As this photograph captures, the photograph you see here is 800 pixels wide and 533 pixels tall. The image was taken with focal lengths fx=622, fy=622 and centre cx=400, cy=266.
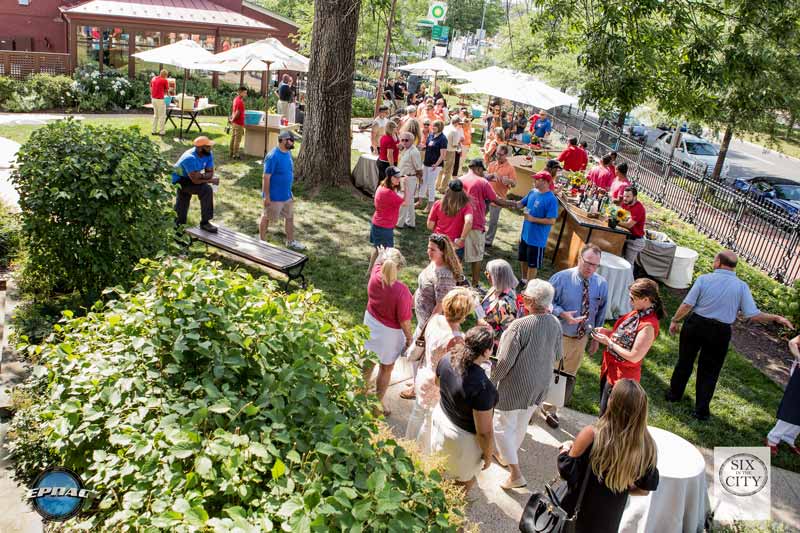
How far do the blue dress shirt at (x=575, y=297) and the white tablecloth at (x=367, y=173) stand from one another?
7083mm

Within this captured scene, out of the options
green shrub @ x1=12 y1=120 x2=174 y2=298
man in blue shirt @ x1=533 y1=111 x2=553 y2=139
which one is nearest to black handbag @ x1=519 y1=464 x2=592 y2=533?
green shrub @ x1=12 y1=120 x2=174 y2=298

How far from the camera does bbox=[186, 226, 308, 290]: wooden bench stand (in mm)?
7844

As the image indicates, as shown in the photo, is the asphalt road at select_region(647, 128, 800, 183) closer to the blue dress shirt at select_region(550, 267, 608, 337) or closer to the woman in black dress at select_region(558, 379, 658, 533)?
the blue dress shirt at select_region(550, 267, 608, 337)

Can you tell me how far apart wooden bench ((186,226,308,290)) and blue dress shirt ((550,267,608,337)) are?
338 centimetres

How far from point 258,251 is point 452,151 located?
717cm

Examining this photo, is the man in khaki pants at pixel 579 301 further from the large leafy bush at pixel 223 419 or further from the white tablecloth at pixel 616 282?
the large leafy bush at pixel 223 419

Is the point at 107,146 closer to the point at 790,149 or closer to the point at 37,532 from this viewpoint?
the point at 37,532

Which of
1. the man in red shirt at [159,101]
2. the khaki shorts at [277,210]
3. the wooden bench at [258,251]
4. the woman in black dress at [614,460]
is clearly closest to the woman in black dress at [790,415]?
the woman in black dress at [614,460]

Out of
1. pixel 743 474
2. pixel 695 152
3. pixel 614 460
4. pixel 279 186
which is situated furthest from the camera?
pixel 695 152

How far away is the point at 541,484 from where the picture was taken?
5410 mm

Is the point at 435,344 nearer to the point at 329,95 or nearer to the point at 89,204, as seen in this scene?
the point at 89,204

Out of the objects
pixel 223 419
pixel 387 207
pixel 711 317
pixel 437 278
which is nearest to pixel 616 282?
pixel 711 317

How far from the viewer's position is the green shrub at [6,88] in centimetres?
1762

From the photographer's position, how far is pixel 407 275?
9.27 m
